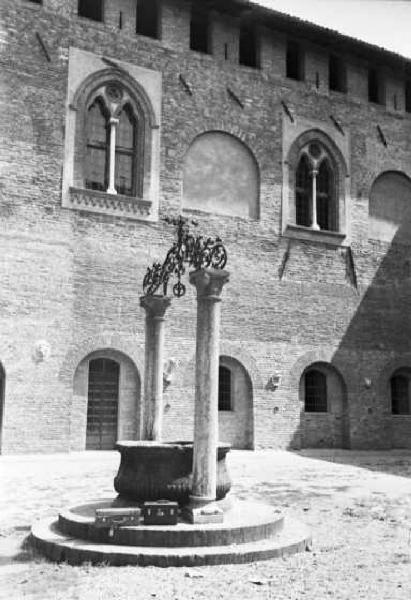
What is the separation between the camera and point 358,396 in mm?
20156

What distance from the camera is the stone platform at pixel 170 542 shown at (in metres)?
6.22

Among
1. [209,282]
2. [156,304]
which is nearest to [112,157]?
[156,304]

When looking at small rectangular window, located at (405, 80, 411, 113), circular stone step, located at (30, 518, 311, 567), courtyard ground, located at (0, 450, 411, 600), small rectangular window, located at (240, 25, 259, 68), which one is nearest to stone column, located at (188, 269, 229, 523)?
circular stone step, located at (30, 518, 311, 567)

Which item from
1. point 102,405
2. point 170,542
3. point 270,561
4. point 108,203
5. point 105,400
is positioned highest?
point 108,203

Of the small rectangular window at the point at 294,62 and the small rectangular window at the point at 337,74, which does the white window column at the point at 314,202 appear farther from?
the small rectangular window at the point at 337,74

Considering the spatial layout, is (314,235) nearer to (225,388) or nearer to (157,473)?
(225,388)

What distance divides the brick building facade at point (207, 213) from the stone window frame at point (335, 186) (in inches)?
2.2

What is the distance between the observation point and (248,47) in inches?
816

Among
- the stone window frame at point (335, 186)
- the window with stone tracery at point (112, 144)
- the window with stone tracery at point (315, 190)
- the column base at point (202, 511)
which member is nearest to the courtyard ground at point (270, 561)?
the column base at point (202, 511)

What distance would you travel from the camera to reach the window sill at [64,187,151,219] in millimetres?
16891

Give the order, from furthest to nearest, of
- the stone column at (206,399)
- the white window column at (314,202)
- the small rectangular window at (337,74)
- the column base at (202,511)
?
the small rectangular window at (337,74), the white window column at (314,202), the stone column at (206,399), the column base at (202,511)

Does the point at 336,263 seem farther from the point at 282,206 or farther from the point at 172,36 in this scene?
the point at 172,36

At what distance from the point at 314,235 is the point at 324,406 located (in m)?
4.91

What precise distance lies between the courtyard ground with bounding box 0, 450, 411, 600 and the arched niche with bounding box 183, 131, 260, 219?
7226 millimetres
